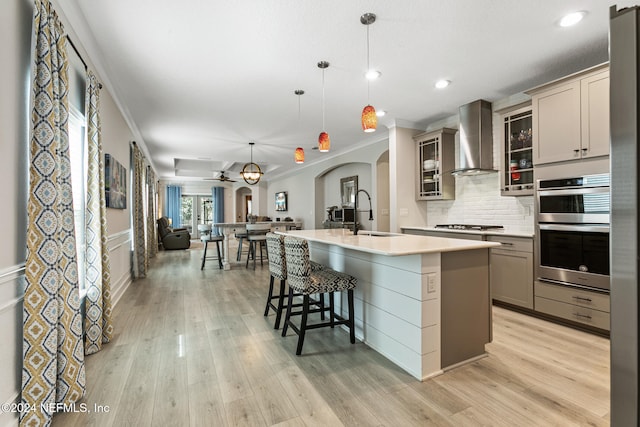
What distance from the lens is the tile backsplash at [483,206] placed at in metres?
3.82

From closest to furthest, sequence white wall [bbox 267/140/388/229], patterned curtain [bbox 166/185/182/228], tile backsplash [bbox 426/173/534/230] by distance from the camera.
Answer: tile backsplash [bbox 426/173/534/230]
white wall [bbox 267/140/388/229]
patterned curtain [bbox 166/185/182/228]

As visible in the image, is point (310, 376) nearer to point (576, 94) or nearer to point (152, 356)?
point (152, 356)

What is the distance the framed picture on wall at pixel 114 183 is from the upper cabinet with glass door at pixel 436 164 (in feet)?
14.2

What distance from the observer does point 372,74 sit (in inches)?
129

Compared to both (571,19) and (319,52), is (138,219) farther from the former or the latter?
(571,19)

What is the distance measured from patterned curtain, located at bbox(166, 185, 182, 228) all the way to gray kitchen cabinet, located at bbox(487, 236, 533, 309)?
39.8 ft

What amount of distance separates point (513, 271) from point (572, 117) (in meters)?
1.68

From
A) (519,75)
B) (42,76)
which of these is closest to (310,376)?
(42,76)

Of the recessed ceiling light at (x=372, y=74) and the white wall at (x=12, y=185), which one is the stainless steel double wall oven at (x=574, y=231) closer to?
the recessed ceiling light at (x=372, y=74)

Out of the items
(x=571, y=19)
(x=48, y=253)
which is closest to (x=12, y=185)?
(x=48, y=253)

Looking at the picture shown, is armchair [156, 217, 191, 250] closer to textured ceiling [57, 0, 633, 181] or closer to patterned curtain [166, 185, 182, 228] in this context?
patterned curtain [166, 185, 182, 228]

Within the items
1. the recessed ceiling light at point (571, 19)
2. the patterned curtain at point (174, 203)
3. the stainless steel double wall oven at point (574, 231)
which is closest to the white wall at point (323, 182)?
the stainless steel double wall oven at point (574, 231)

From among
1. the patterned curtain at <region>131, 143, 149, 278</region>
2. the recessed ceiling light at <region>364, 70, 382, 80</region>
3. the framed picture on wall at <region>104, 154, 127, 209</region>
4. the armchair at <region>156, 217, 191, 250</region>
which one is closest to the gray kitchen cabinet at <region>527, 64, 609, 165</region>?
the recessed ceiling light at <region>364, 70, 382, 80</region>

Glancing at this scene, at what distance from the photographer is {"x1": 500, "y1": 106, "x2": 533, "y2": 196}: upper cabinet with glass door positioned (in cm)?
351
